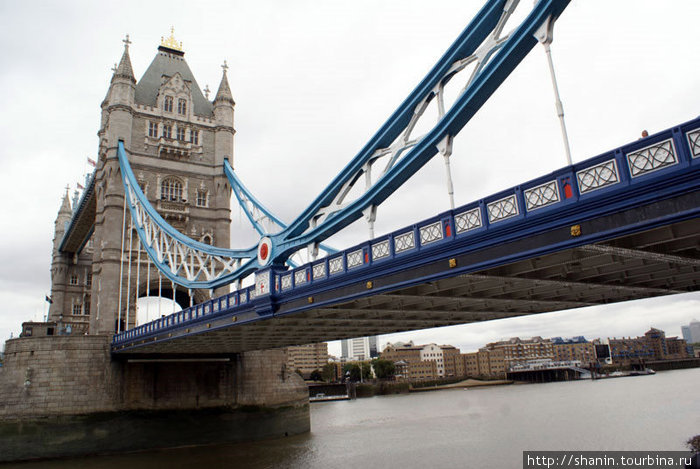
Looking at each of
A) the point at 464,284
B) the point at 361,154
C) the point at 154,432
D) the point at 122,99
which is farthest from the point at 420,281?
the point at 122,99

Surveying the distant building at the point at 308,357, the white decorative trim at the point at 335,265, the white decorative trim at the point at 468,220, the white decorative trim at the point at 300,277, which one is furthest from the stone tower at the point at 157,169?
the distant building at the point at 308,357

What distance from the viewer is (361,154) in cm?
1538

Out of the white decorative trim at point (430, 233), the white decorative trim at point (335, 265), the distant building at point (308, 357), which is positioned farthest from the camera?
the distant building at point (308, 357)

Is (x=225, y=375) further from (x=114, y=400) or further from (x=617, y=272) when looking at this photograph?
(x=617, y=272)

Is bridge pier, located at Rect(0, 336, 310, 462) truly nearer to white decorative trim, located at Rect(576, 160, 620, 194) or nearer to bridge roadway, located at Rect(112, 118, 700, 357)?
bridge roadway, located at Rect(112, 118, 700, 357)

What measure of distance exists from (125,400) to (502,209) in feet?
86.7

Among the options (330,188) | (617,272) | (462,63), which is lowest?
(617,272)

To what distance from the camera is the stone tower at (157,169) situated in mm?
35875

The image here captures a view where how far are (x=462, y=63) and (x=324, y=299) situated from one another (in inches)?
274

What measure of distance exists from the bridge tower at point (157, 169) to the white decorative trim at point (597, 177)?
31248 mm

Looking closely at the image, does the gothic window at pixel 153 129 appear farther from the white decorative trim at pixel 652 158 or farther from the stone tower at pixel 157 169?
the white decorative trim at pixel 652 158

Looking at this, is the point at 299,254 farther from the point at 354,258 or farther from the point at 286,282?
the point at 354,258

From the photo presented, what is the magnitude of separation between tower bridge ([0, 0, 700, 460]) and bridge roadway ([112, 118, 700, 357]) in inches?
1.3

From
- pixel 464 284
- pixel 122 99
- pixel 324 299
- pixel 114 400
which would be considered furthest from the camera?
pixel 122 99
